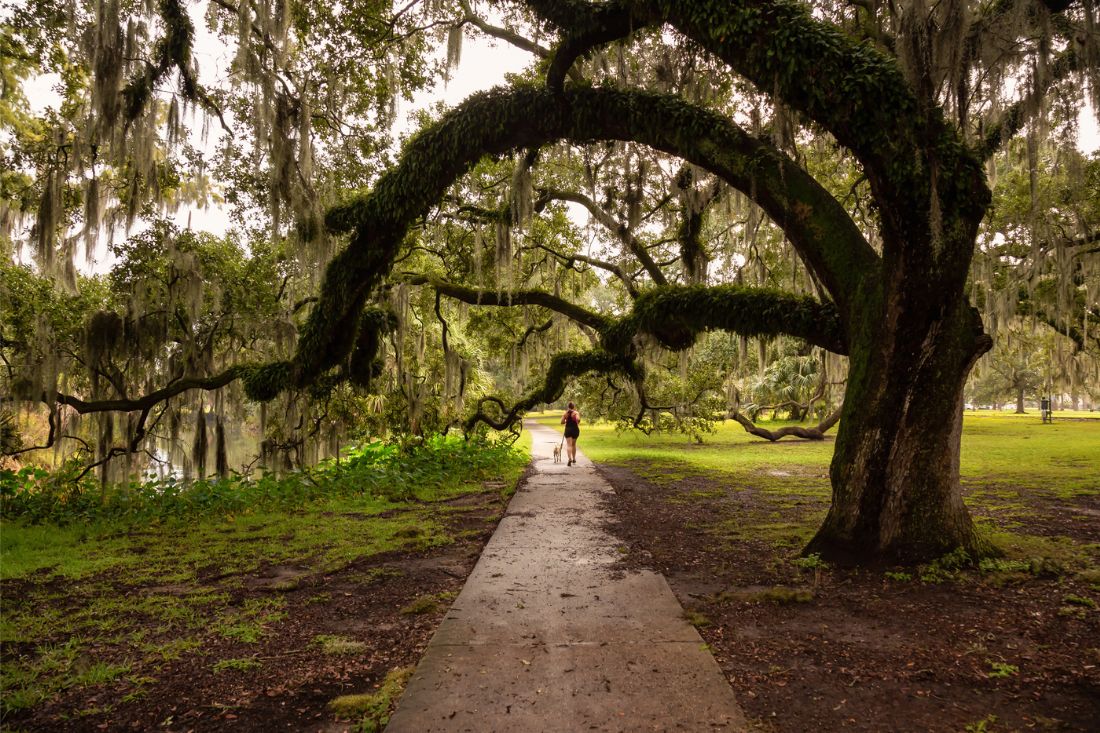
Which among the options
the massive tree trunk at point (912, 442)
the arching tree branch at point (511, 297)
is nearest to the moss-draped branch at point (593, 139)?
the massive tree trunk at point (912, 442)

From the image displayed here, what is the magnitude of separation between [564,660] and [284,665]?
1438 mm

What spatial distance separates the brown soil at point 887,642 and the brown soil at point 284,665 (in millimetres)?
1745

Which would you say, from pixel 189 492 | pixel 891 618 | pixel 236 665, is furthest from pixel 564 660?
pixel 189 492

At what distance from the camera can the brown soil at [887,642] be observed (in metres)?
2.34

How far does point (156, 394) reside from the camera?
26.9 feet

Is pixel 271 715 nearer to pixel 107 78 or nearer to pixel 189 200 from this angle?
pixel 107 78

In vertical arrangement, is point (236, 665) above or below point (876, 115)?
below

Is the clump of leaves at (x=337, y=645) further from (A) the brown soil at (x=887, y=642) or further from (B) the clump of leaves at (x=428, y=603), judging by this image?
(A) the brown soil at (x=887, y=642)

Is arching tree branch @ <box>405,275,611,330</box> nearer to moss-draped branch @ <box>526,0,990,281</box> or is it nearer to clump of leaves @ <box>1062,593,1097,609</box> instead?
moss-draped branch @ <box>526,0,990,281</box>

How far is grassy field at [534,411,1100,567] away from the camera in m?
5.66

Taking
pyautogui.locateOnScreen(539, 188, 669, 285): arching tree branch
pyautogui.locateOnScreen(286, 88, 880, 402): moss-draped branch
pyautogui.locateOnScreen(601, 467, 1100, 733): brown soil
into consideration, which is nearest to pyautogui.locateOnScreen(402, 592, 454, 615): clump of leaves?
pyautogui.locateOnScreen(601, 467, 1100, 733): brown soil

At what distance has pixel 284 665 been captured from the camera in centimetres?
291

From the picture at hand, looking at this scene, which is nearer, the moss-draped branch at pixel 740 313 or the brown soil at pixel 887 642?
the brown soil at pixel 887 642

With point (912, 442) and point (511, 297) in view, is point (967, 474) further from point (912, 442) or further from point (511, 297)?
point (511, 297)
